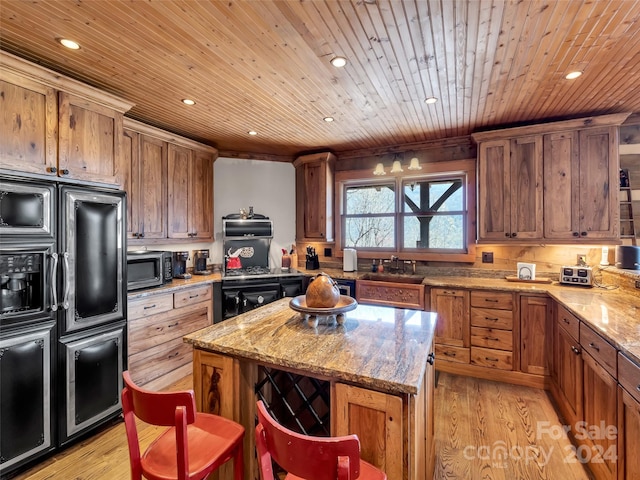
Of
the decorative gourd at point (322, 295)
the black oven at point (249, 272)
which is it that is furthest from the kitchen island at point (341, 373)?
the black oven at point (249, 272)

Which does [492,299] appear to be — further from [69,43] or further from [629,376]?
[69,43]

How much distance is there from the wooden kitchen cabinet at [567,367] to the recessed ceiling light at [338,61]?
2401 millimetres

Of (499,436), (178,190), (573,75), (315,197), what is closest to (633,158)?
(573,75)

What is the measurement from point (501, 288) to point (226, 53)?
3.09m

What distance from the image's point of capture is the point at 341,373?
1.15 meters

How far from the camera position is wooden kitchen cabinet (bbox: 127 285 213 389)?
2.58 meters

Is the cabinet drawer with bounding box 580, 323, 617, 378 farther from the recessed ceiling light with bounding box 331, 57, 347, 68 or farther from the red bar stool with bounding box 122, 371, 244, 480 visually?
the recessed ceiling light with bounding box 331, 57, 347, 68

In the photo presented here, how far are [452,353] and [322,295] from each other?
7.22 feet

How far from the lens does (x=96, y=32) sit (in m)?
1.70

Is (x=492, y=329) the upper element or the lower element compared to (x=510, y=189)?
lower

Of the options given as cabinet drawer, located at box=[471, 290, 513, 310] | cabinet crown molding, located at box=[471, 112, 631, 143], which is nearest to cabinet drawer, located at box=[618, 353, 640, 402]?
cabinet drawer, located at box=[471, 290, 513, 310]

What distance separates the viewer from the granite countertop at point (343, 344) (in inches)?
45.1

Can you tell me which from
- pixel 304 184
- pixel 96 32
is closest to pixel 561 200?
pixel 304 184

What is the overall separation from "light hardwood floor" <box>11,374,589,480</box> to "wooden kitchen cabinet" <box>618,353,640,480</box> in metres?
0.54
